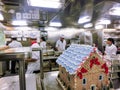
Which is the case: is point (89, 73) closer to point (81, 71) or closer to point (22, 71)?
point (81, 71)

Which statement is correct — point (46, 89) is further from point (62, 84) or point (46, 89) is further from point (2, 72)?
point (2, 72)

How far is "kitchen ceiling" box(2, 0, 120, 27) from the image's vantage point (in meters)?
4.32

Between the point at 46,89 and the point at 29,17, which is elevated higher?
the point at 29,17

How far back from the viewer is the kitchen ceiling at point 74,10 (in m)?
4.32

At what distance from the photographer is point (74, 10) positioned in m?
5.21

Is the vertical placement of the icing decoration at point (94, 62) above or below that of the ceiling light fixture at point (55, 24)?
below

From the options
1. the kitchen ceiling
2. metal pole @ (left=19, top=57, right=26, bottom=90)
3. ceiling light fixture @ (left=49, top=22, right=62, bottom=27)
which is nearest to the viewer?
metal pole @ (left=19, top=57, right=26, bottom=90)

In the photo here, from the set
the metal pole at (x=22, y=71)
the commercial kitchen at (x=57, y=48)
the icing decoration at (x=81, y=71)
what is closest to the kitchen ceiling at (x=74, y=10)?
the commercial kitchen at (x=57, y=48)

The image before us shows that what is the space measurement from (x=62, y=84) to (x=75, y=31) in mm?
7514

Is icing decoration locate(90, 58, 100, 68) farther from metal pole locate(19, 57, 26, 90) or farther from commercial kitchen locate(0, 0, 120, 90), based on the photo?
metal pole locate(19, 57, 26, 90)

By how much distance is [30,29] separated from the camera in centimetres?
786

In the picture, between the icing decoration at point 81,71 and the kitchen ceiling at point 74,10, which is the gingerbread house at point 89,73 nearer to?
the icing decoration at point 81,71

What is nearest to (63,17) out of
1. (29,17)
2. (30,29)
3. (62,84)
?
(30,29)

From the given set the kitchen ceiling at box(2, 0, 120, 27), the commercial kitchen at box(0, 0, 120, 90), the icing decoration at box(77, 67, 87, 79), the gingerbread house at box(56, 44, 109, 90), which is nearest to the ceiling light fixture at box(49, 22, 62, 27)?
the commercial kitchen at box(0, 0, 120, 90)
